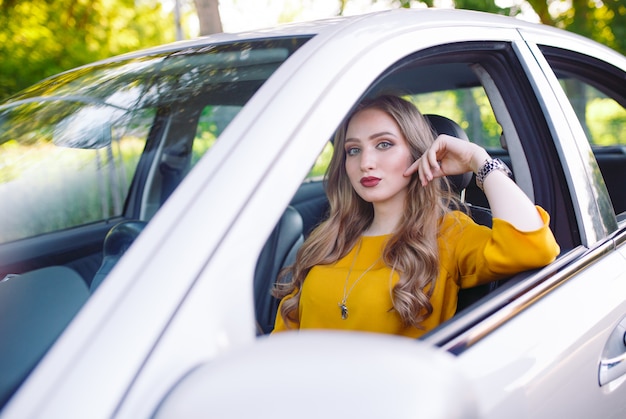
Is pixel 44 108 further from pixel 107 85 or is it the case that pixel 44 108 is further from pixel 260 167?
pixel 260 167

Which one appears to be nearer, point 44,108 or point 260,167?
point 260,167

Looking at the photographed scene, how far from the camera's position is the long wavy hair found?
69.7 inches

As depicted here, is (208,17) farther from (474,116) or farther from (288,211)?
(474,116)

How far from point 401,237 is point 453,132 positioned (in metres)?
0.53

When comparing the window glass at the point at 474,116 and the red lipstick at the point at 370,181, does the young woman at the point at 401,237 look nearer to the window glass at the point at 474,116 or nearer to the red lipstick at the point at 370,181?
the red lipstick at the point at 370,181

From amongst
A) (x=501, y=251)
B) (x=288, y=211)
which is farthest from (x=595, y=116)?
(x=501, y=251)

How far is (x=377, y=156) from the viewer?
195cm

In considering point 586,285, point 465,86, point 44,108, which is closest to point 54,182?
point 44,108

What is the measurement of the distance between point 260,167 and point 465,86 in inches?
83.4

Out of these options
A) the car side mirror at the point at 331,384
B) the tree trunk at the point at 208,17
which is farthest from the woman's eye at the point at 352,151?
the tree trunk at the point at 208,17

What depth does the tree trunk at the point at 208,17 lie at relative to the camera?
5898 mm

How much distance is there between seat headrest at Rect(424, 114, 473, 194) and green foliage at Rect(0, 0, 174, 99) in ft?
18.2

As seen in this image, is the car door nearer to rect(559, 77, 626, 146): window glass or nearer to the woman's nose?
the woman's nose

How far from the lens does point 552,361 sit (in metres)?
1.35
